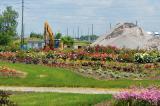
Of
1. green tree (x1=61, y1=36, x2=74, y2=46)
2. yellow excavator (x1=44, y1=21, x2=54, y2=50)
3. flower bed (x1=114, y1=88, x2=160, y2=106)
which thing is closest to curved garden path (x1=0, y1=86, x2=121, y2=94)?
flower bed (x1=114, y1=88, x2=160, y2=106)

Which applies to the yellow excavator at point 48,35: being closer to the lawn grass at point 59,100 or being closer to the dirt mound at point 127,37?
the dirt mound at point 127,37

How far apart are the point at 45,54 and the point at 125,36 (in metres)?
11.8

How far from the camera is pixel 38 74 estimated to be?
25000 millimetres

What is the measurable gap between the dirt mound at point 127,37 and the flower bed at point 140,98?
3098 centimetres

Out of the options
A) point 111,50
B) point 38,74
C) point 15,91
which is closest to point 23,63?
point 38,74

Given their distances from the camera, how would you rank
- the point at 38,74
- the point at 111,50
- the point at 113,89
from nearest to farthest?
the point at 113,89 → the point at 38,74 → the point at 111,50

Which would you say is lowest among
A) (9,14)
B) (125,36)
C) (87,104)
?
(87,104)

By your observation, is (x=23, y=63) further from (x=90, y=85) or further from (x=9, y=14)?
(x=9, y=14)

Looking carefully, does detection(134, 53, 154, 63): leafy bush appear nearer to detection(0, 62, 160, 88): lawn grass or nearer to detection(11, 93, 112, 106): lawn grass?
detection(0, 62, 160, 88): lawn grass

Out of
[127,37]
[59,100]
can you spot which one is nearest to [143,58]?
[127,37]

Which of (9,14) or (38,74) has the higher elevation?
(9,14)

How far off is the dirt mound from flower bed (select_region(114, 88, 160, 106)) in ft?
102

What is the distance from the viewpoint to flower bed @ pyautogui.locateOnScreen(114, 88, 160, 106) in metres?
13.1

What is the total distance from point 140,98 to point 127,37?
33.0m
